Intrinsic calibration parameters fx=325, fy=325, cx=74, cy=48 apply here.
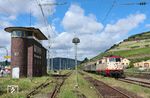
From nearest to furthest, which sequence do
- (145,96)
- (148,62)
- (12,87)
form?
(145,96), (12,87), (148,62)

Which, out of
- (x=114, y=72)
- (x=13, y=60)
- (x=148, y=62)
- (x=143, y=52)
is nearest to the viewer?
(x=114, y=72)

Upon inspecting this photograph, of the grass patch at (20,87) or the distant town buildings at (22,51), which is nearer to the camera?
the grass patch at (20,87)

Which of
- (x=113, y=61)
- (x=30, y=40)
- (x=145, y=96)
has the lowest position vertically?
(x=145, y=96)

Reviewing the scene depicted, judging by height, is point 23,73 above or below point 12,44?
below

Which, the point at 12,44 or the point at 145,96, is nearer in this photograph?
the point at 145,96

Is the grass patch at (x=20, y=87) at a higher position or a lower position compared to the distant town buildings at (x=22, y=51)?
lower

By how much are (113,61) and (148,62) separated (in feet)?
211

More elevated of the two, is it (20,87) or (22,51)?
(22,51)

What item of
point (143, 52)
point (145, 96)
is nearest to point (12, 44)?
point (145, 96)

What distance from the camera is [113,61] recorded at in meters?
47.3

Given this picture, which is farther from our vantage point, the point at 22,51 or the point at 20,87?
the point at 22,51

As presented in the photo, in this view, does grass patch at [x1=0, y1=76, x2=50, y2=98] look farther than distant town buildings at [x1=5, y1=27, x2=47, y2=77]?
No

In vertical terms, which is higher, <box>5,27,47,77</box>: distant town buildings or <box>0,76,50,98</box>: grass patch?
<box>5,27,47,77</box>: distant town buildings

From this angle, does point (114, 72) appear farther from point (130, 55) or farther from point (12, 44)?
point (130, 55)
